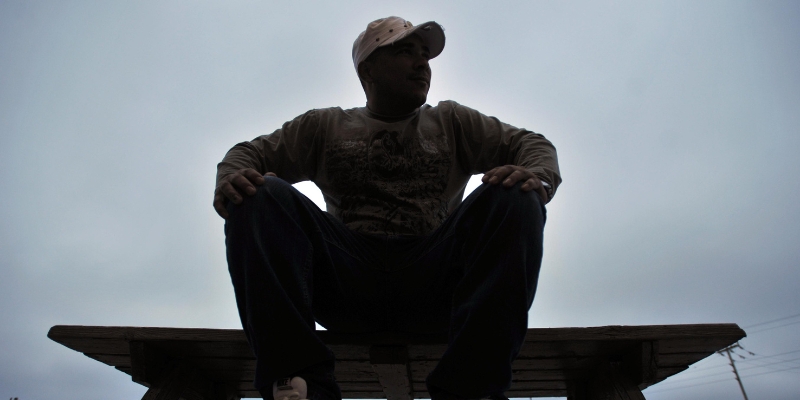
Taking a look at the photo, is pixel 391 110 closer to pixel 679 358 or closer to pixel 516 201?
pixel 516 201

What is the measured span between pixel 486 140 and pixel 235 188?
46.3 inches

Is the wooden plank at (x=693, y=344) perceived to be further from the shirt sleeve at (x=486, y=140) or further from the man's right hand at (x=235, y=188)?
the man's right hand at (x=235, y=188)

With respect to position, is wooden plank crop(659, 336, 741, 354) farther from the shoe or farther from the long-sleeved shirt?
the shoe

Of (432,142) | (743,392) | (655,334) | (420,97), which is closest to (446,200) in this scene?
(432,142)

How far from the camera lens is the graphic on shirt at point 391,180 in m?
2.39

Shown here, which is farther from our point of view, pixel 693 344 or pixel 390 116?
pixel 390 116

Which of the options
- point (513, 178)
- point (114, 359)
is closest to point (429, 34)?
point (513, 178)

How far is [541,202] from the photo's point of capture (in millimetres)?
1911

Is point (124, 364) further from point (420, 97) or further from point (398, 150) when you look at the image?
point (420, 97)

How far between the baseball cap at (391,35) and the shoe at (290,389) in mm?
1538

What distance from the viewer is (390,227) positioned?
2.35 metres

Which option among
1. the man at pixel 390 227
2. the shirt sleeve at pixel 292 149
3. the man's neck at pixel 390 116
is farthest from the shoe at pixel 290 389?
the man's neck at pixel 390 116

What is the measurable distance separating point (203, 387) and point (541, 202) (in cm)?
189

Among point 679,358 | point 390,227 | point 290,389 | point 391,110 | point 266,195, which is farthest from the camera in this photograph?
point 391,110
